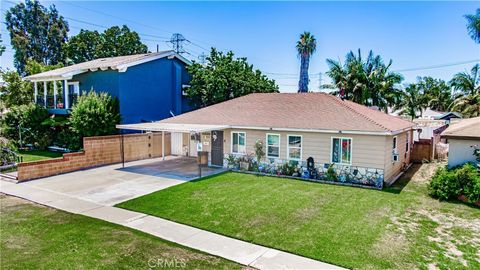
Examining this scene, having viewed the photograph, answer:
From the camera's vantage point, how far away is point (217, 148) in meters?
18.5

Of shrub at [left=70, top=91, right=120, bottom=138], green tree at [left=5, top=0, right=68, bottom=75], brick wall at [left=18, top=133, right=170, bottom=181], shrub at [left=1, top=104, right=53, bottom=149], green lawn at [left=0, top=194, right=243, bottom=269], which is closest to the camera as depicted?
green lawn at [left=0, top=194, right=243, bottom=269]

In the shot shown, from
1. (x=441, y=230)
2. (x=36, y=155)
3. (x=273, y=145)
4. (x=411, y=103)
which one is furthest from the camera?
(x=411, y=103)

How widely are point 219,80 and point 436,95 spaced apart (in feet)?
153

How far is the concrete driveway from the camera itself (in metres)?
12.4

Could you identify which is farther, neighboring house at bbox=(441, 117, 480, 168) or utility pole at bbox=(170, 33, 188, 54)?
utility pole at bbox=(170, 33, 188, 54)

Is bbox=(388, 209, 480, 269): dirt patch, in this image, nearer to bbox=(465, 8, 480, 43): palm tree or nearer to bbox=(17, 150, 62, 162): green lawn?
bbox=(17, 150, 62, 162): green lawn

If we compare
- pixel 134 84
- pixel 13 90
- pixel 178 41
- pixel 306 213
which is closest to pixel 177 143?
pixel 134 84

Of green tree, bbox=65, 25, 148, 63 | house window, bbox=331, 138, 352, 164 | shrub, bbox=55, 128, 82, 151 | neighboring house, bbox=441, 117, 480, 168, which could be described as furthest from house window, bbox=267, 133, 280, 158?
green tree, bbox=65, 25, 148, 63

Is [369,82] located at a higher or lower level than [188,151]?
higher

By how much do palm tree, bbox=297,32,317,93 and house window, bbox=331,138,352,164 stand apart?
25.1m

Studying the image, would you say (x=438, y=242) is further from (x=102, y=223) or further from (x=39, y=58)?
(x=39, y=58)

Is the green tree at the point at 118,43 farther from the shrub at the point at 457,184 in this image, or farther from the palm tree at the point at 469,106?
the shrub at the point at 457,184

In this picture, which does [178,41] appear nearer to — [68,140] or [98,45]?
[98,45]

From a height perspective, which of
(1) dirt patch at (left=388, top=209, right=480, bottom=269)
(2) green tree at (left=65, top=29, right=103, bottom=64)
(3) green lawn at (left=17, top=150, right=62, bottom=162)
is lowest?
(1) dirt patch at (left=388, top=209, right=480, bottom=269)
